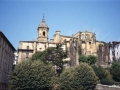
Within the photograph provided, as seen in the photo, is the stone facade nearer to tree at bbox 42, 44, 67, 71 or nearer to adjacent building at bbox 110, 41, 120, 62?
adjacent building at bbox 110, 41, 120, 62

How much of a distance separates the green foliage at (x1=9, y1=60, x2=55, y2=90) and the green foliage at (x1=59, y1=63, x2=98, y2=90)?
297cm

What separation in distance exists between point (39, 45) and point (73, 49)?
46.7ft

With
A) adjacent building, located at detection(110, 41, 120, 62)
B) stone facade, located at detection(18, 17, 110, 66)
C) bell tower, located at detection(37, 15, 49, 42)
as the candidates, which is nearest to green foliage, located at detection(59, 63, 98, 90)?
stone facade, located at detection(18, 17, 110, 66)

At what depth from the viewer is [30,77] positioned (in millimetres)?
43500

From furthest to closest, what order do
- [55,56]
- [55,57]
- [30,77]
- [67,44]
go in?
1. [67,44]
2. [55,56]
3. [55,57]
4. [30,77]

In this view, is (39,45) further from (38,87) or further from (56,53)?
(38,87)

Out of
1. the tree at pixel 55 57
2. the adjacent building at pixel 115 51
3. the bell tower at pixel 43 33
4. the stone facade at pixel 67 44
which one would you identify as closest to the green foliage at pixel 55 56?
the tree at pixel 55 57

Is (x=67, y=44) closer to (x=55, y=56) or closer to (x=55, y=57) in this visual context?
(x=55, y=56)

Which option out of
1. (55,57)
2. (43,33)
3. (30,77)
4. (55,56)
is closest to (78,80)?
(30,77)

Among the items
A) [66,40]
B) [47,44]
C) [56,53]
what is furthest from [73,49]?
[56,53]

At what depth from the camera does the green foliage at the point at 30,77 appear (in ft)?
140

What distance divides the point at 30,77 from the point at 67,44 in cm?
4265

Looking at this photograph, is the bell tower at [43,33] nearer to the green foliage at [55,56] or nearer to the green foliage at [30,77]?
the green foliage at [55,56]

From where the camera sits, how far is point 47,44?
262ft
